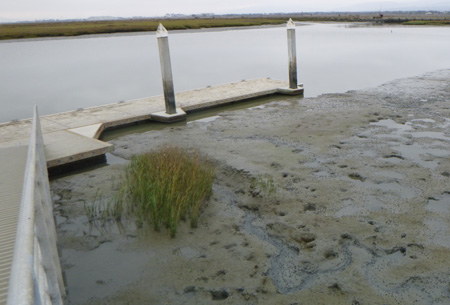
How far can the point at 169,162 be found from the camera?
5.39 meters

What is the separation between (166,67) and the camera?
8875mm

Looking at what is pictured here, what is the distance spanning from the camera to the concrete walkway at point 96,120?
21.5 feet

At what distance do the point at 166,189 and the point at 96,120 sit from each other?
4575mm

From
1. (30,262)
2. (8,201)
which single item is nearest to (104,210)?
(8,201)

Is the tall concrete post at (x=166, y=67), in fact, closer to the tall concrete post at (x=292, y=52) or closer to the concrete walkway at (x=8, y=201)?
the concrete walkway at (x=8, y=201)

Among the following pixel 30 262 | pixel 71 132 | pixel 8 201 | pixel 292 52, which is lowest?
pixel 71 132

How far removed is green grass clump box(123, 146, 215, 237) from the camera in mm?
4496

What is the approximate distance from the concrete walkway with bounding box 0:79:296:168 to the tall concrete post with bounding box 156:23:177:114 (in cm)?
46

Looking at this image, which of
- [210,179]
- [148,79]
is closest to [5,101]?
[148,79]

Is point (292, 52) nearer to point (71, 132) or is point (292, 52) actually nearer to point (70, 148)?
point (71, 132)

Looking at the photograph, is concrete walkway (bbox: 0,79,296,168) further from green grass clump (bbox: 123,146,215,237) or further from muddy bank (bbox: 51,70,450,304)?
green grass clump (bbox: 123,146,215,237)

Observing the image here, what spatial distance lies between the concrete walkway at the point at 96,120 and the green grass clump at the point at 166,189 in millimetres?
1182

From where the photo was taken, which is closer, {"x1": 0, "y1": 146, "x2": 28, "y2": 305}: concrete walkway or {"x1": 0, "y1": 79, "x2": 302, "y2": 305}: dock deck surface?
{"x1": 0, "y1": 146, "x2": 28, "y2": 305}: concrete walkway

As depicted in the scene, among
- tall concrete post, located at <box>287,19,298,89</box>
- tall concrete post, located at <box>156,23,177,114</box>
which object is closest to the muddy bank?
tall concrete post, located at <box>156,23,177,114</box>
